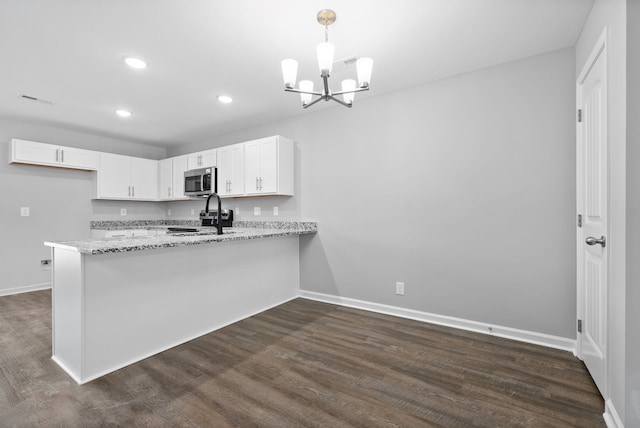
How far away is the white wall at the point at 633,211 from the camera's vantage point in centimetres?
139

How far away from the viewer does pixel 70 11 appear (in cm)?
200

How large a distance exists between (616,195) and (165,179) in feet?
18.7

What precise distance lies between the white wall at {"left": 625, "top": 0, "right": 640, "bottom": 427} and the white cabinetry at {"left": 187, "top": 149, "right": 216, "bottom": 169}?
14.5ft

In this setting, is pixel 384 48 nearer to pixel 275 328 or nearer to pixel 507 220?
pixel 507 220

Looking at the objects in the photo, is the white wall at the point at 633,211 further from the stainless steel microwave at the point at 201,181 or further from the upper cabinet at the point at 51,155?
the upper cabinet at the point at 51,155

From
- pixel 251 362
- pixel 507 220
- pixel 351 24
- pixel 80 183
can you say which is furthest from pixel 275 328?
pixel 80 183

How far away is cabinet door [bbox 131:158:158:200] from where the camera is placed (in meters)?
5.21

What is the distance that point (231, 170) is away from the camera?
4.41m

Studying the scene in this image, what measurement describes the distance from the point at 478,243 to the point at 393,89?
1.78 metres

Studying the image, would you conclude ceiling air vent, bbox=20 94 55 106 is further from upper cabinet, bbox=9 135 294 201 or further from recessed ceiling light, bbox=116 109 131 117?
upper cabinet, bbox=9 135 294 201

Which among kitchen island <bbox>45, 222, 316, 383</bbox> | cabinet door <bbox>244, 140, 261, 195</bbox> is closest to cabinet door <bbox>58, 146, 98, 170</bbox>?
cabinet door <bbox>244, 140, 261, 195</bbox>

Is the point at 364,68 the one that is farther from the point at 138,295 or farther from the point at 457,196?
the point at 138,295

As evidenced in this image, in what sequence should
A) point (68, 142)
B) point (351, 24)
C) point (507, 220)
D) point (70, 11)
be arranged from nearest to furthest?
point (70, 11), point (351, 24), point (507, 220), point (68, 142)

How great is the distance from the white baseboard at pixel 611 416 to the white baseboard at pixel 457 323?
88cm
